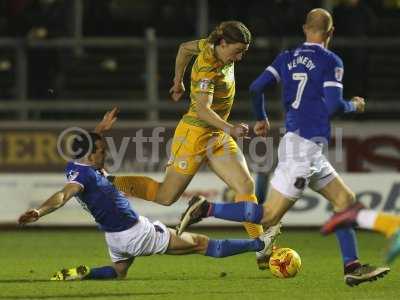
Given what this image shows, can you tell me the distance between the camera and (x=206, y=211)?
30.6 ft

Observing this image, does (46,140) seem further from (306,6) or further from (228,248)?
(228,248)

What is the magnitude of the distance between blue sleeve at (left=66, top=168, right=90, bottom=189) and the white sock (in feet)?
7.72

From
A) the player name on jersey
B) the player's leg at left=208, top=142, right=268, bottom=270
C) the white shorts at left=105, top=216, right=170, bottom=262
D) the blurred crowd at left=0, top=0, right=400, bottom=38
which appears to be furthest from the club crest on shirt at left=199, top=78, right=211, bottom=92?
the blurred crowd at left=0, top=0, right=400, bottom=38

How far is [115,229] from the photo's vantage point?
9.59 m

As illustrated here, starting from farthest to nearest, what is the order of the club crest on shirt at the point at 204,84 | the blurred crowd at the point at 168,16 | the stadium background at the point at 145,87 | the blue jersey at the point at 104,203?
the blurred crowd at the point at 168,16
the stadium background at the point at 145,87
the club crest on shirt at the point at 204,84
the blue jersey at the point at 104,203

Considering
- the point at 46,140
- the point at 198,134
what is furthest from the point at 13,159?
the point at 198,134

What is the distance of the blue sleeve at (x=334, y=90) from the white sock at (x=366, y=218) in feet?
3.13

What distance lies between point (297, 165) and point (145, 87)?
8159mm

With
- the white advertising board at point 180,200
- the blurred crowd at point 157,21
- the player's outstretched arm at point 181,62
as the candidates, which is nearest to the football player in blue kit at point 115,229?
the player's outstretched arm at point 181,62

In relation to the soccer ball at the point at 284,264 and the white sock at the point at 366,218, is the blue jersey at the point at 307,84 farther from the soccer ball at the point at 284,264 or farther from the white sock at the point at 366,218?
the soccer ball at the point at 284,264

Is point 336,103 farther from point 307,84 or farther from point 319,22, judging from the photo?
point 319,22

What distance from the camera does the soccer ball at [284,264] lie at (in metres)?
9.90

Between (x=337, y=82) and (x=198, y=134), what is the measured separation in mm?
1956

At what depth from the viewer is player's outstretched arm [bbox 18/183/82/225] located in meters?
8.43
